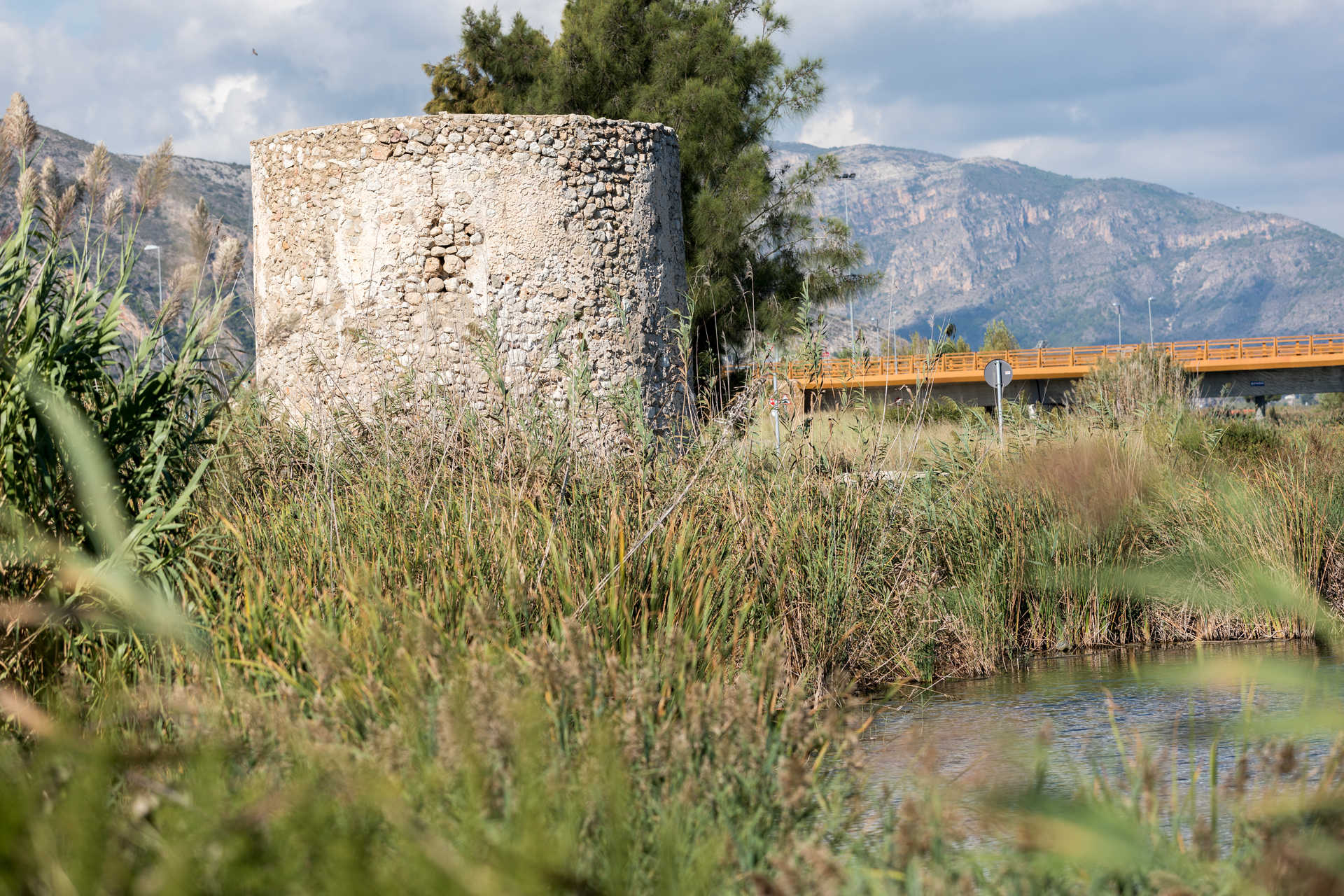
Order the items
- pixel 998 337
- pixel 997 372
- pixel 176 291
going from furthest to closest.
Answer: pixel 998 337
pixel 997 372
pixel 176 291

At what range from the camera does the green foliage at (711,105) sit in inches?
671

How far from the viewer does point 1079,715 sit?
5.41 m

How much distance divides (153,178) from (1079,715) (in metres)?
4.66

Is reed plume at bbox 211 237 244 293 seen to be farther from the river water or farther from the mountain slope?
the river water

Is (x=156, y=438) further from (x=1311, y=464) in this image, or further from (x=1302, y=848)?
(x=1311, y=464)

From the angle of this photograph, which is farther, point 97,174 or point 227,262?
point 227,262

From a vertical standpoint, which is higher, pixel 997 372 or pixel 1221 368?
pixel 997 372

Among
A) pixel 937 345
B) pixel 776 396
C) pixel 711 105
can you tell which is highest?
pixel 711 105

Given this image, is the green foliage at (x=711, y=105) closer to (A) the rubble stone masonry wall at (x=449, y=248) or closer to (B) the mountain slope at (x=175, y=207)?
(B) the mountain slope at (x=175, y=207)

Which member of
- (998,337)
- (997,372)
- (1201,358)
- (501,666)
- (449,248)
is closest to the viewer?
(501,666)

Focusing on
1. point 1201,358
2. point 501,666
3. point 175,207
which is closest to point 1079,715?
point 501,666

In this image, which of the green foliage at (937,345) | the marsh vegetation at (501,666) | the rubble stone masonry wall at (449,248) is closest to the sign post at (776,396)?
the marsh vegetation at (501,666)

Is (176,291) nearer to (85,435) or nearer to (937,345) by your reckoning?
(85,435)

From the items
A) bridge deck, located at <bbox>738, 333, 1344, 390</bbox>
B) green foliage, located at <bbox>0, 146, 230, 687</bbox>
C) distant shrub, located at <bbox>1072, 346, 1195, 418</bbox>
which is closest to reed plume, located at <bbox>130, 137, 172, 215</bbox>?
green foliage, located at <bbox>0, 146, 230, 687</bbox>
